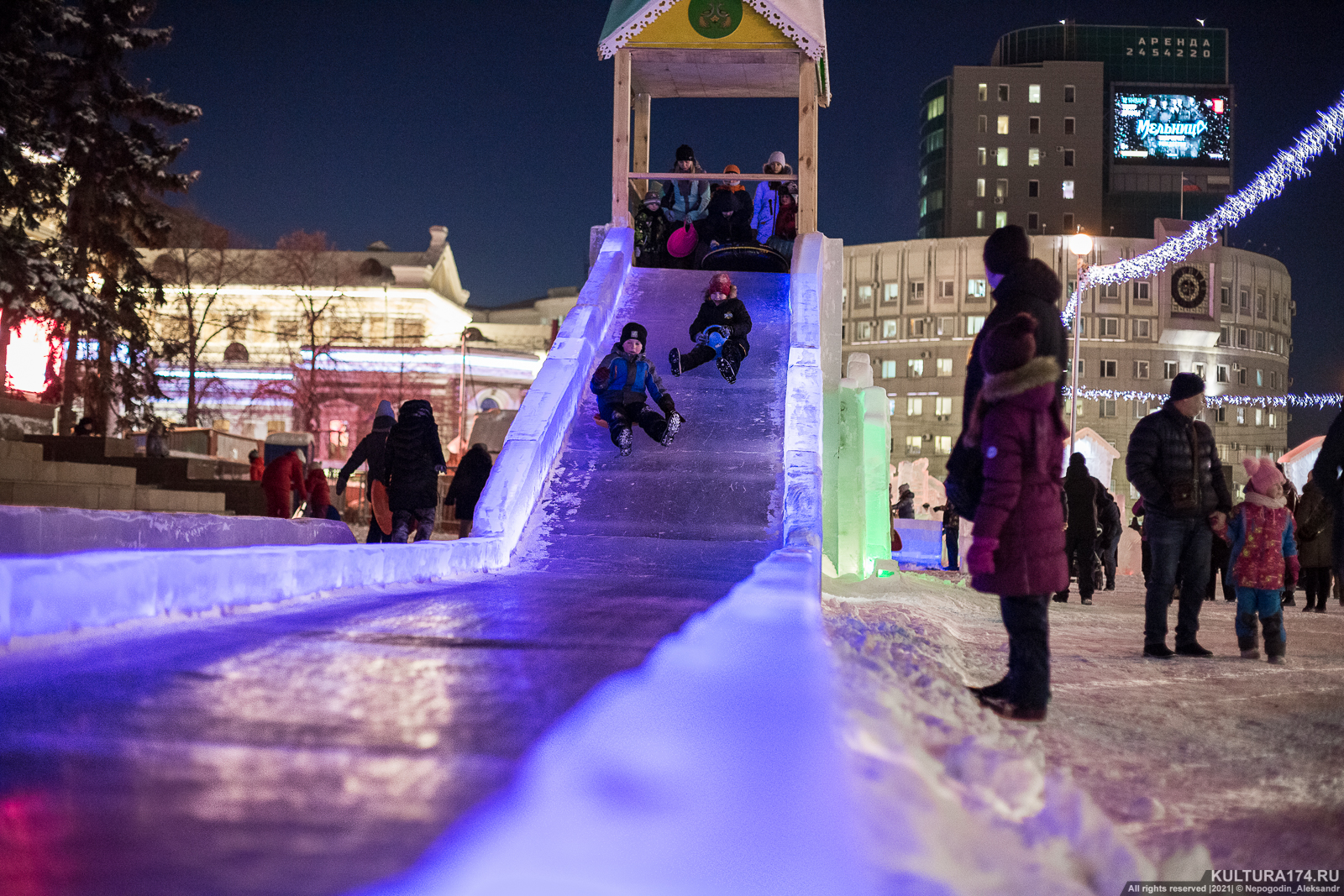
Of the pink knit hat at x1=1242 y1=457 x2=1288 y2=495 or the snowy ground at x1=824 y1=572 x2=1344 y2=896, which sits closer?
the snowy ground at x1=824 y1=572 x2=1344 y2=896

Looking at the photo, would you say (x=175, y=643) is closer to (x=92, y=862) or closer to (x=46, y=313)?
(x=92, y=862)

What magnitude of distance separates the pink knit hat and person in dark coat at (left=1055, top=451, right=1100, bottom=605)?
489 centimetres

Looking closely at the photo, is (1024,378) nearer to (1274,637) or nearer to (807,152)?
(1274,637)

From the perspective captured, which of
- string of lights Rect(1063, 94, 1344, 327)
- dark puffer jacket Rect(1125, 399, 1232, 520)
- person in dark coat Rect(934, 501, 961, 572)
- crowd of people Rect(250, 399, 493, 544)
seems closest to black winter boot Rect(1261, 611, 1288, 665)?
dark puffer jacket Rect(1125, 399, 1232, 520)

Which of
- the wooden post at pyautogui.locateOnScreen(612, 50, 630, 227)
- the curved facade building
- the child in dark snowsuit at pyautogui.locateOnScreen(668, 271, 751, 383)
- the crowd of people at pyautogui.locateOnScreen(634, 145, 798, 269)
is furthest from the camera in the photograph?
the curved facade building

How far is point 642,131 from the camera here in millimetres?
16422

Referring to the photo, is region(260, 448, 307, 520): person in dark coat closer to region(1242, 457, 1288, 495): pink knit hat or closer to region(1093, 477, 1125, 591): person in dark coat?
region(1093, 477, 1125, 591): person in dark coat

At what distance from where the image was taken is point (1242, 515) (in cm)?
750

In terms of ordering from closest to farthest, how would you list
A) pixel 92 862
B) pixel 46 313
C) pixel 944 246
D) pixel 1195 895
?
pixel 92 862
pixel 1195 895
pixel 46 313
pixel 944 246

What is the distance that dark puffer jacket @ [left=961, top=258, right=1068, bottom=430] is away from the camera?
4.25m

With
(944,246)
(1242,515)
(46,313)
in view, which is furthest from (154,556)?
(944,246)

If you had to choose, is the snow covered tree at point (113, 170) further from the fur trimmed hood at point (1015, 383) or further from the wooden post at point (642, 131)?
the fur trimmed hood at point (1015, 383)

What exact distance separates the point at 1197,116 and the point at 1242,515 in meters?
86.8

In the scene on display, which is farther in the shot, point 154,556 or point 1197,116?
point 1197,116
